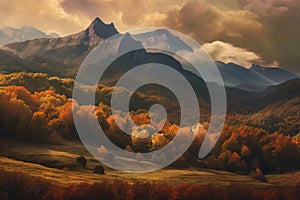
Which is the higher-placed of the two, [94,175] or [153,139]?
[153,139]

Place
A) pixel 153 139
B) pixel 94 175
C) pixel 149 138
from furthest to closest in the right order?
pixel 149 138 → pixel 153 139 → pixel 94 175

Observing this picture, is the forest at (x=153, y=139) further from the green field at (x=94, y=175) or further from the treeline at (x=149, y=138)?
the green field at (x=94, y=175)

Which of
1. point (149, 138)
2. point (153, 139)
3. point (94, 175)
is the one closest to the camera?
point (94, 175)

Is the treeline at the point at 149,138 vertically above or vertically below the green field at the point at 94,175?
above

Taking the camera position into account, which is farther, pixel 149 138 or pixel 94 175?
pixel 149 138

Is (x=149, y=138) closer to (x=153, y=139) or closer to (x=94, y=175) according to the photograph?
(x=153, y=139)

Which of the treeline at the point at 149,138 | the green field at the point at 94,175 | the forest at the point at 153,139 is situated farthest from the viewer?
the treeline at the point at 149,138

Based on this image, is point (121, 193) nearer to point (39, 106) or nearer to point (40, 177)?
point (40, 177)

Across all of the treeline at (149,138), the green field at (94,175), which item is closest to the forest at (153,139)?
the treeline at (149,138)

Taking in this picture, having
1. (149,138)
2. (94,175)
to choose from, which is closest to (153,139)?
(149,138)

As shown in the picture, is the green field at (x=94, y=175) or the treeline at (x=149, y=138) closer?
the green field at (x=94, y=175)

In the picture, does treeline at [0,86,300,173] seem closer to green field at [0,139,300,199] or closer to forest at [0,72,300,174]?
forest at [0,72,300,174]

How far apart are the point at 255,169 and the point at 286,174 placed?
1245cm

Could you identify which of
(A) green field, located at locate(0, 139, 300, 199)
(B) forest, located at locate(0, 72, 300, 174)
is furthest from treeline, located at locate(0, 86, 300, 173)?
(A) green field, located at locate(0, 139, 300, 199)
